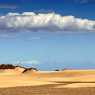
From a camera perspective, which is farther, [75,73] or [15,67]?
[15,67]

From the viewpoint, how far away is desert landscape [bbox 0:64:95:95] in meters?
38.6

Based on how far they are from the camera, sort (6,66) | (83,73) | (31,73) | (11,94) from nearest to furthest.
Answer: (11,94) → (83,73) → (31,73) → (6,66)

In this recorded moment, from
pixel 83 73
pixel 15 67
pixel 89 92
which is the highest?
pixel 15 67

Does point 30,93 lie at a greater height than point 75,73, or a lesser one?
lesser

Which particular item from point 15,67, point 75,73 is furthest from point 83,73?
point 15,67

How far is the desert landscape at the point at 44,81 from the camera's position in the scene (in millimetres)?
38625

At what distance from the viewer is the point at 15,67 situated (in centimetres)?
9619

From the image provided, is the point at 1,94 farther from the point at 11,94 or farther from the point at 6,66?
the point at 6,66

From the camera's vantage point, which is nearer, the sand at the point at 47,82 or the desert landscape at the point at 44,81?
the desert landscape at the point at 44,81

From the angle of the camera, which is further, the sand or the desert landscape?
the sand

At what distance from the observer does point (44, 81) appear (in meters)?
58.8

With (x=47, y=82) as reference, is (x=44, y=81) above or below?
above

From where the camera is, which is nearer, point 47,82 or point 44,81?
point 47,82

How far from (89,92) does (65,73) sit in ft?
133
